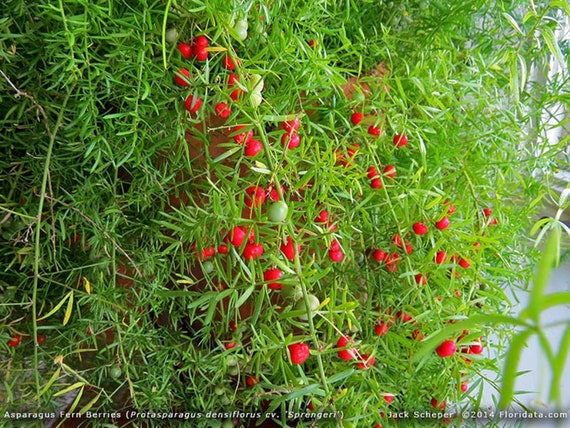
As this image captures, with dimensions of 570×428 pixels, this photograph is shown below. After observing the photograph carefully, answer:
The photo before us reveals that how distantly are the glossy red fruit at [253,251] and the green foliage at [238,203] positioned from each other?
0.01 metres

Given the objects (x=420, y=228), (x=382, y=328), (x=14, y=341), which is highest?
(x=420, y=228)

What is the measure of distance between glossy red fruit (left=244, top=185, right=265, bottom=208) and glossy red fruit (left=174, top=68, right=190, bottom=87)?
0.40 feet

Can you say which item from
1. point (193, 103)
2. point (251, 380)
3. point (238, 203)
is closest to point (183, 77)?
point (193, 103)

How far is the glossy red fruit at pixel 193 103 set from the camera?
0.53m

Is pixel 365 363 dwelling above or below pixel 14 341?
above

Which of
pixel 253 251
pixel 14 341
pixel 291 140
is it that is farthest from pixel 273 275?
pixel 14 341

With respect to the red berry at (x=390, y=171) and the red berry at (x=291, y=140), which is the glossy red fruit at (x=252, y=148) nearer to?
the red berry at (x=291, y=140)

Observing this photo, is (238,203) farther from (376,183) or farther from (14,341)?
(14,341)

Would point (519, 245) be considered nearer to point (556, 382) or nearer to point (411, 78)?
point (411, 78)

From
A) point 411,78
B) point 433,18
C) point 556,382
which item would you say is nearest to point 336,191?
point 411,78

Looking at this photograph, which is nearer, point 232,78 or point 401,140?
point 232,78

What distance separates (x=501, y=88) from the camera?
79 cm

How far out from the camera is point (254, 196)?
21.1 inches

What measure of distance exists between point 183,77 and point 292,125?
12 centimetres
